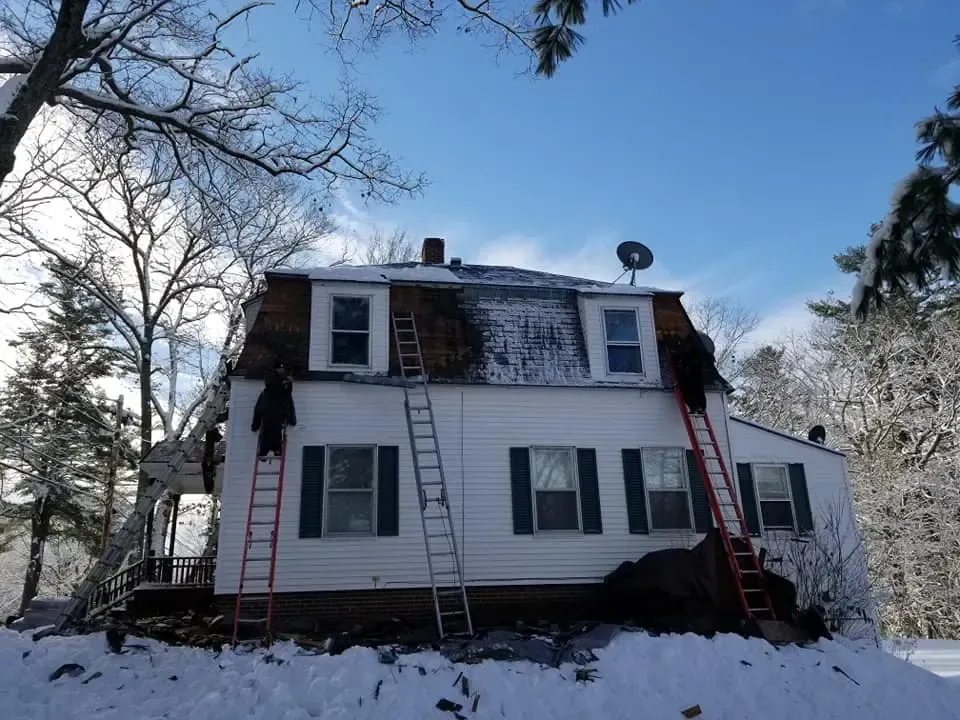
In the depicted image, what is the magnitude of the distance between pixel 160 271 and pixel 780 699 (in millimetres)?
20780

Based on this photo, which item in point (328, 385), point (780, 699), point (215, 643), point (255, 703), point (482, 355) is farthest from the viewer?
point (482, 355)

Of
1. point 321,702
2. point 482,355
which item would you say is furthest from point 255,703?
point 482,355

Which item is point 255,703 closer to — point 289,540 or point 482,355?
point 289,540

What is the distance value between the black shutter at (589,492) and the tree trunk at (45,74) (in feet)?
29.2

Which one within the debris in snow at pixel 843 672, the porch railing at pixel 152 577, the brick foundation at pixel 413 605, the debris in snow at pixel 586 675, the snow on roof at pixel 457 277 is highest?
the snow on roof at pixel 457 277

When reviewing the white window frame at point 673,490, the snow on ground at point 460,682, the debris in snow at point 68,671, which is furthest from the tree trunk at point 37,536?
the white window frame at point 673,490

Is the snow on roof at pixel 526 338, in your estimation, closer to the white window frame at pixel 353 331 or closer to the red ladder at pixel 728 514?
the white window frame at pixel 353 331

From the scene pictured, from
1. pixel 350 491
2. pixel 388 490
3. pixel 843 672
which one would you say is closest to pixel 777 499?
pixel 843 672

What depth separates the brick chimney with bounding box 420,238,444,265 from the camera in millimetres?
15453

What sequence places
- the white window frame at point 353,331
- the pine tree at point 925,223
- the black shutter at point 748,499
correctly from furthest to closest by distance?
the black shutter at point 748,499 → the white window frame at point 353,331 → the pine tree at point 925,223

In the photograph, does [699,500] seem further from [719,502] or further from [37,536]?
[37,536]

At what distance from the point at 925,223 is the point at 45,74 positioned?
9879mm

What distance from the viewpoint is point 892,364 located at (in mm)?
21969

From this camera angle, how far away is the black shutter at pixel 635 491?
10.7m
